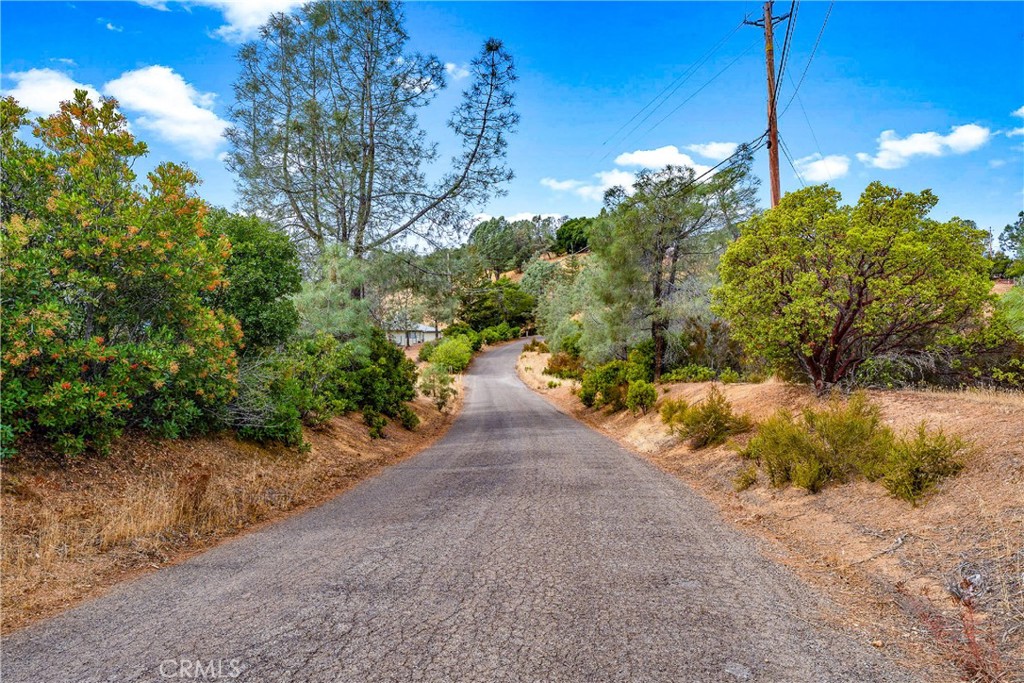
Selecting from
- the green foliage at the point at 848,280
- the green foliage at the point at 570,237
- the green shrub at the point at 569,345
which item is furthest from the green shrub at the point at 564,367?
the green foliage at the point at 570,237

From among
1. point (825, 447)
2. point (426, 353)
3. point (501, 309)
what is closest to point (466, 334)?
point (426, 353)

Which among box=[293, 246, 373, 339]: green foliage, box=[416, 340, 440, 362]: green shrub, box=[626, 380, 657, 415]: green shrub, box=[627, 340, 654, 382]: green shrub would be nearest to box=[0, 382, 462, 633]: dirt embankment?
box=[293, 246, 373, 339]: green foliage

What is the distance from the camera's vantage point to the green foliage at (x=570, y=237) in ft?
360

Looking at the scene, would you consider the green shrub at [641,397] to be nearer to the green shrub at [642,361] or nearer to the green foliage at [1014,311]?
the green shrub at [642,361]

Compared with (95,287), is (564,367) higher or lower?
lower

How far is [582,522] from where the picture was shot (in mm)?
6281

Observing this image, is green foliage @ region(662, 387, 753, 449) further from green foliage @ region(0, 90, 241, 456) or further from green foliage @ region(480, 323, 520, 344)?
green foliage @ region(480, 323, 520, 344)

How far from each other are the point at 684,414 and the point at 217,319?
30.9 ft

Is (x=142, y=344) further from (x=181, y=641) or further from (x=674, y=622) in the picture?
(x=674, y=622)

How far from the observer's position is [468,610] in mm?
3904

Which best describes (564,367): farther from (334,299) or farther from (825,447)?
(825,447)

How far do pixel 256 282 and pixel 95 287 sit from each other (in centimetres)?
440

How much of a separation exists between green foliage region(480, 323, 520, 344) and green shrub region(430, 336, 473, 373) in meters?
14.3

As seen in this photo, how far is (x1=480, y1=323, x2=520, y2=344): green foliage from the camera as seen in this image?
Answer: 7024 centimetres
